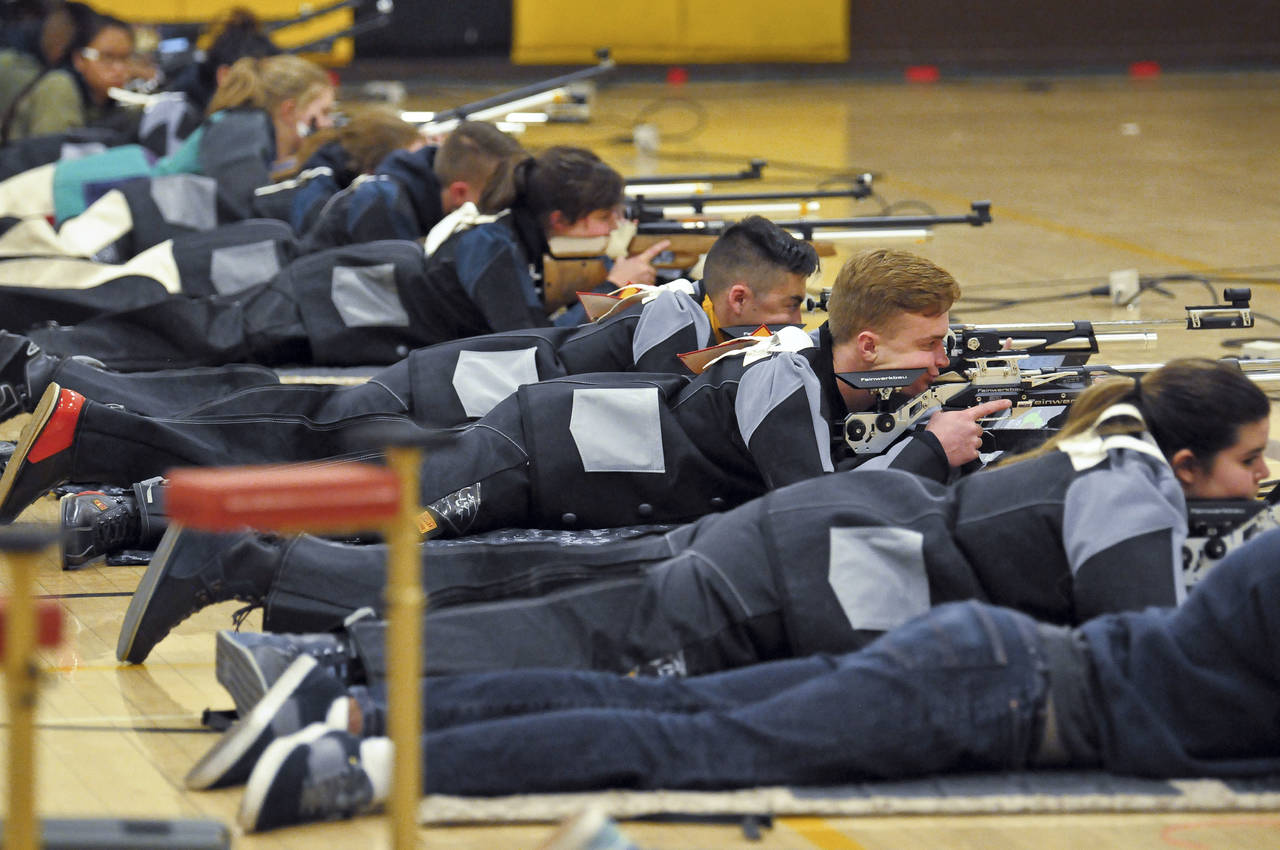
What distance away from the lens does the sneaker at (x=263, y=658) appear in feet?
9.12

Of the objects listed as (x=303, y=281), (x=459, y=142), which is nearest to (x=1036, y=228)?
(x=459, y=142)

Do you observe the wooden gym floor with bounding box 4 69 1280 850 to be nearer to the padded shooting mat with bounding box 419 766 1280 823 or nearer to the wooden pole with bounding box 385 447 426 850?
the padded shooting mat with bounding box 419 766 1280 823

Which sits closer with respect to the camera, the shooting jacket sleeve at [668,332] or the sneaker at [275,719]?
the sneaker at [275,719]

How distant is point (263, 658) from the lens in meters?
2.79

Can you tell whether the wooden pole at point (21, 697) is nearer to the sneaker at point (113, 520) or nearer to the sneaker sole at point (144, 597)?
the sneaker sole at point (144, 597)

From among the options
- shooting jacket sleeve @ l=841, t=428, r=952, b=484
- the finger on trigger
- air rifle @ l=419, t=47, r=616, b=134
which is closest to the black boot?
the finger on trigger

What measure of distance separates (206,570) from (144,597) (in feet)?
0.48

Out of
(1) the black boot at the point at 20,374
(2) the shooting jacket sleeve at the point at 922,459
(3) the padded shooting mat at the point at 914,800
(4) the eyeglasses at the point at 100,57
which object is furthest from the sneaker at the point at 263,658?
(4) the eyeglasses at the point at 100,57

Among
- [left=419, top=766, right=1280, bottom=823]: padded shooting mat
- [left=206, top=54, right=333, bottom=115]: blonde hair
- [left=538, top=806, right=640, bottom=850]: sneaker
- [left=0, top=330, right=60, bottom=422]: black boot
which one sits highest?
[left=206, top=54, right=333, bottom=115]: blonde hair

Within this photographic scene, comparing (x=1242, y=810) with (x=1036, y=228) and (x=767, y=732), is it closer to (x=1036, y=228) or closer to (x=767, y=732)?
(x=767, y=732)

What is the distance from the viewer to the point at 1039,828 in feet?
8.55

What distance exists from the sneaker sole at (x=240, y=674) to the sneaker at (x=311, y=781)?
0.69 ft

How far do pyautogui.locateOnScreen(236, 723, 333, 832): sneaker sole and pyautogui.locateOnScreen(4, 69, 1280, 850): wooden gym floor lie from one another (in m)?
0.04

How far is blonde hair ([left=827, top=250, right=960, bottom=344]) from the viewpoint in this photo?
12.1ft
